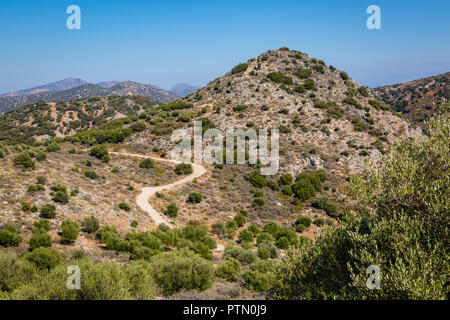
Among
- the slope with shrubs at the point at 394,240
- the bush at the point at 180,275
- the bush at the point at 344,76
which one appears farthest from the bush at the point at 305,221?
the bush at the point at 344,76

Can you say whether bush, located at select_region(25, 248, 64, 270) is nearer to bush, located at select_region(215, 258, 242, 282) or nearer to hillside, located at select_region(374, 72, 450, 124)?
bush, located at select_region(215, 258, 242, 282)

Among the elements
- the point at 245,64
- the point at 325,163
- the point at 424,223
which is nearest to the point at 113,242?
the point at 424,223

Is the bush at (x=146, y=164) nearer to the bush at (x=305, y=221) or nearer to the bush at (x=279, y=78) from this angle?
the bush at (x=305, y=221)

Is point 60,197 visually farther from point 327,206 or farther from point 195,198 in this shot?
point 327,206

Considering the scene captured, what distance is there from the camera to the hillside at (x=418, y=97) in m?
97.9

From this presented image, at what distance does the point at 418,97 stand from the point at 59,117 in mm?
156484

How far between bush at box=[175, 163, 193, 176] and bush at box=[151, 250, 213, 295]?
94.3 ft

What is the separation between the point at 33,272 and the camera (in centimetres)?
1151

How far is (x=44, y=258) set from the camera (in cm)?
1288

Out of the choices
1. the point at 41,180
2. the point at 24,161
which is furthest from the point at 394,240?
the point at 24,161

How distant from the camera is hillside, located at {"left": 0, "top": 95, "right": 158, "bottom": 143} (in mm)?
91406

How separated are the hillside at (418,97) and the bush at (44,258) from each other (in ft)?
376

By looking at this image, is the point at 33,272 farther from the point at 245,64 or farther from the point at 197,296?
the point at 245,64
